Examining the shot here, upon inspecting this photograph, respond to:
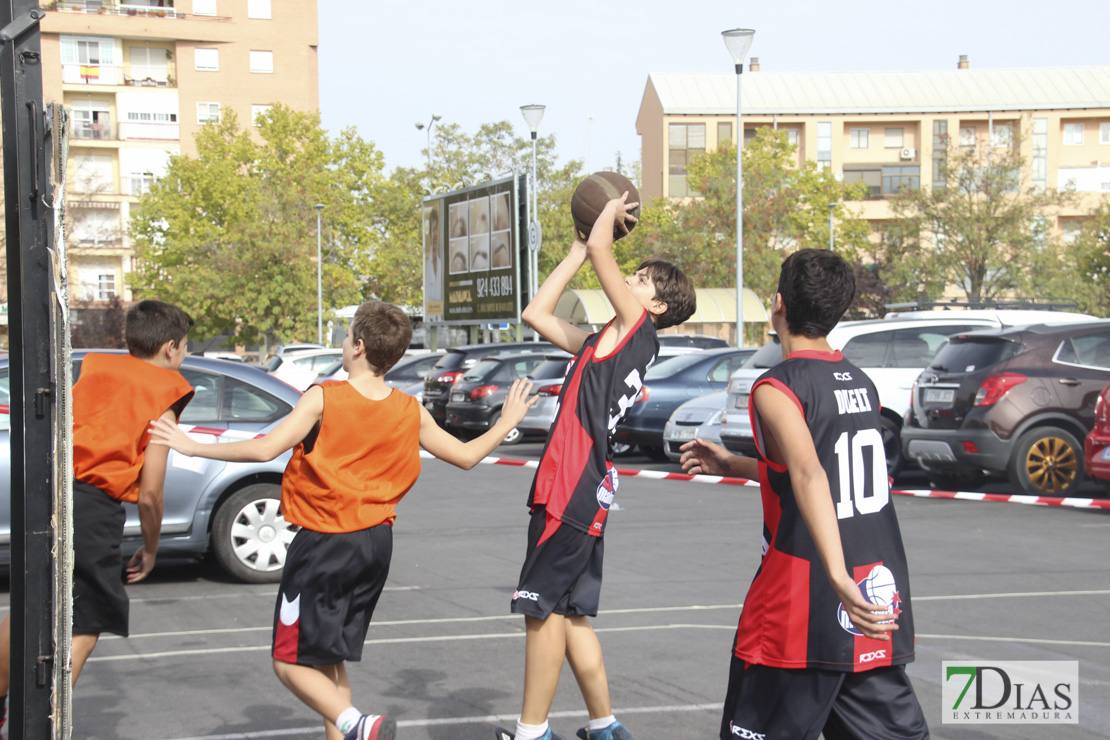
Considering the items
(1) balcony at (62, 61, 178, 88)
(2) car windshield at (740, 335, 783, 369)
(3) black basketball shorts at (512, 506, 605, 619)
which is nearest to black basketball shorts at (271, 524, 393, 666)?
(3) black basketball shorts at (512, 506, 605, 619)

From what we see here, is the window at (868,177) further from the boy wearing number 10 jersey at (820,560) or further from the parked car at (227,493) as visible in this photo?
the boy wearing number 10 jersey at (820,560)

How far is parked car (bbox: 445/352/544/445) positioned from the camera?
21.3m

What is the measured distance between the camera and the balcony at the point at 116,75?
234ft

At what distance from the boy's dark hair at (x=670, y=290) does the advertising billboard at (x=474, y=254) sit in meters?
28.5

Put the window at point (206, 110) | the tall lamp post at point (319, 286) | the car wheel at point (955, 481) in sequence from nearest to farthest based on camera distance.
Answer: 1. the car wheel at point (955, 481)
2. the tall lamp post at point (319, 286)
3. the window at point (206, 110)

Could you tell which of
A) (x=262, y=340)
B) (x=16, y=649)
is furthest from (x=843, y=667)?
(x=262, y=340)

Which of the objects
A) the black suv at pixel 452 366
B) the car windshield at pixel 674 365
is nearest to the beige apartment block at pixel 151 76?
the black suv at pixel 452 366

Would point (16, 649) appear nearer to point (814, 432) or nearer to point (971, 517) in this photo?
point (814, 432)

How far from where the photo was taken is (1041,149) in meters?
74.2

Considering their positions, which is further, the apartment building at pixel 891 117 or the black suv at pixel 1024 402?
the apartment building at pixel 891 117

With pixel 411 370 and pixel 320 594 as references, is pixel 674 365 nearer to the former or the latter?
pixel 411 370

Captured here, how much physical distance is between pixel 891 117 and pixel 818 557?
77.5 meters

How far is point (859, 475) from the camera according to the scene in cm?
322

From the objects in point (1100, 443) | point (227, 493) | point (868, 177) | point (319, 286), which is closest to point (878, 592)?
point (227, 493)
